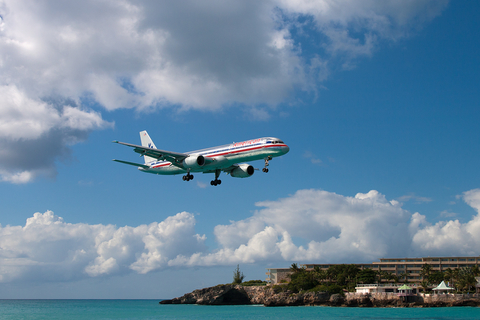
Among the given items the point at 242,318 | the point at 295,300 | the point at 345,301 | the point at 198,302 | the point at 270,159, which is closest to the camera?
the point at 270,159

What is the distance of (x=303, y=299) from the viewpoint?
163 meters

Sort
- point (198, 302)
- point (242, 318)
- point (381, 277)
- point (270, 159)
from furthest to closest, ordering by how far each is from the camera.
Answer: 1. point (198, 302)
2. point (381, 277)
3. point (242, 318)
4. point (270, 159)

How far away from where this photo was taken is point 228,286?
189750 millimetres

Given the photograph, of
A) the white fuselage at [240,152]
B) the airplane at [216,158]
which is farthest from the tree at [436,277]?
the white fuselage at [240,152]

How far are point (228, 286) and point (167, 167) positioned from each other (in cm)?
12719

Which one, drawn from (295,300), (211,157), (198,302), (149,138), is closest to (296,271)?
(295,300)

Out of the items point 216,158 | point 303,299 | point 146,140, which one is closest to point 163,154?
point 216,158

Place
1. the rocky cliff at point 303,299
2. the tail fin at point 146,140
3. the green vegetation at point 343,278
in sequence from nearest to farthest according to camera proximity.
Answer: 1. the tail fin at point 146,140
2. the rocky cliff at point 303,299
3. the green vegetation at point 343,278

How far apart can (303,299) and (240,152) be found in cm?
11503

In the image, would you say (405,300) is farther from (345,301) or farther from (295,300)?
(295,300)

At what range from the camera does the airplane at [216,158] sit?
202ft

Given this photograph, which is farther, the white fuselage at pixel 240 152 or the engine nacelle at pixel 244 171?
the engine nacelle at pixel 244 171

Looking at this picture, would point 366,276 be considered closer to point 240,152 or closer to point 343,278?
point 343,278

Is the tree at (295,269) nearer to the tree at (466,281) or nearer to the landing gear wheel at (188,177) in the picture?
the tree at (466,281)
